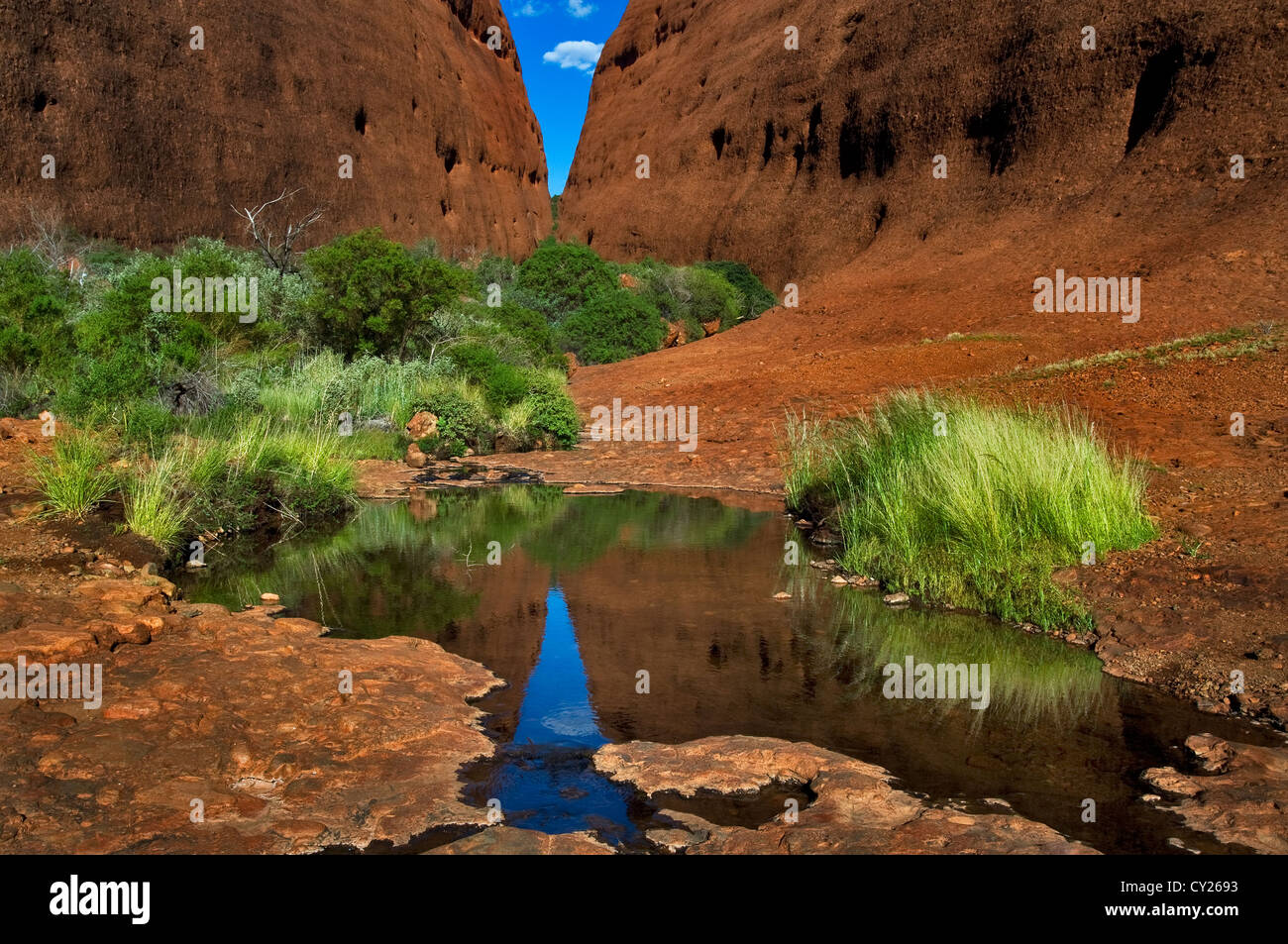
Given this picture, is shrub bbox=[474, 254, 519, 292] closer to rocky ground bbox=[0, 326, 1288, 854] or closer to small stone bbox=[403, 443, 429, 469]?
small stone bbox=[403, 443, 429, 469]

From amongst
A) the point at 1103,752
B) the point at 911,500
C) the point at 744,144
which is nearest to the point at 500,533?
the point at 911,500

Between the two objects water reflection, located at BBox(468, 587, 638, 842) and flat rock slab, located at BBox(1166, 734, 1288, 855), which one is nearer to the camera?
flat rock slab, located at BBox(1166, 734, 1288, 855)

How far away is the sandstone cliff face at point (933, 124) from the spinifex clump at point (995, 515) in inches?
618

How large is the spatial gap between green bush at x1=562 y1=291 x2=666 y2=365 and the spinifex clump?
16.0m

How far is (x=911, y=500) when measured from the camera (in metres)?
7.35

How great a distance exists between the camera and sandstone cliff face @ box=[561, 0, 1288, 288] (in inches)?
816

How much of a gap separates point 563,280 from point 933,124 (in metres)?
11.6

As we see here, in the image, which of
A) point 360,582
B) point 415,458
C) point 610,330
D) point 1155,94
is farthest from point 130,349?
point 1155,94

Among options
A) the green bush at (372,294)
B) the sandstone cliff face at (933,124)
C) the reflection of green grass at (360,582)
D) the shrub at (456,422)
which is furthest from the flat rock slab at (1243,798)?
the sandstone cliff face at (933,124)

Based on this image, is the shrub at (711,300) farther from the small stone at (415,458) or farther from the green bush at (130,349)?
the green bush at (130,349)

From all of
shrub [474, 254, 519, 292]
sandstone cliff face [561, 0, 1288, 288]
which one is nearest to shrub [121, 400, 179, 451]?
Answer: shrub [474, 254, 519, 292]

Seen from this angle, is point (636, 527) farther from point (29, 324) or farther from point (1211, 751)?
point (29, 324)

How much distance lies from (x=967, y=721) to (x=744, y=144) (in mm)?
34844

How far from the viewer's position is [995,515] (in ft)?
22.3
